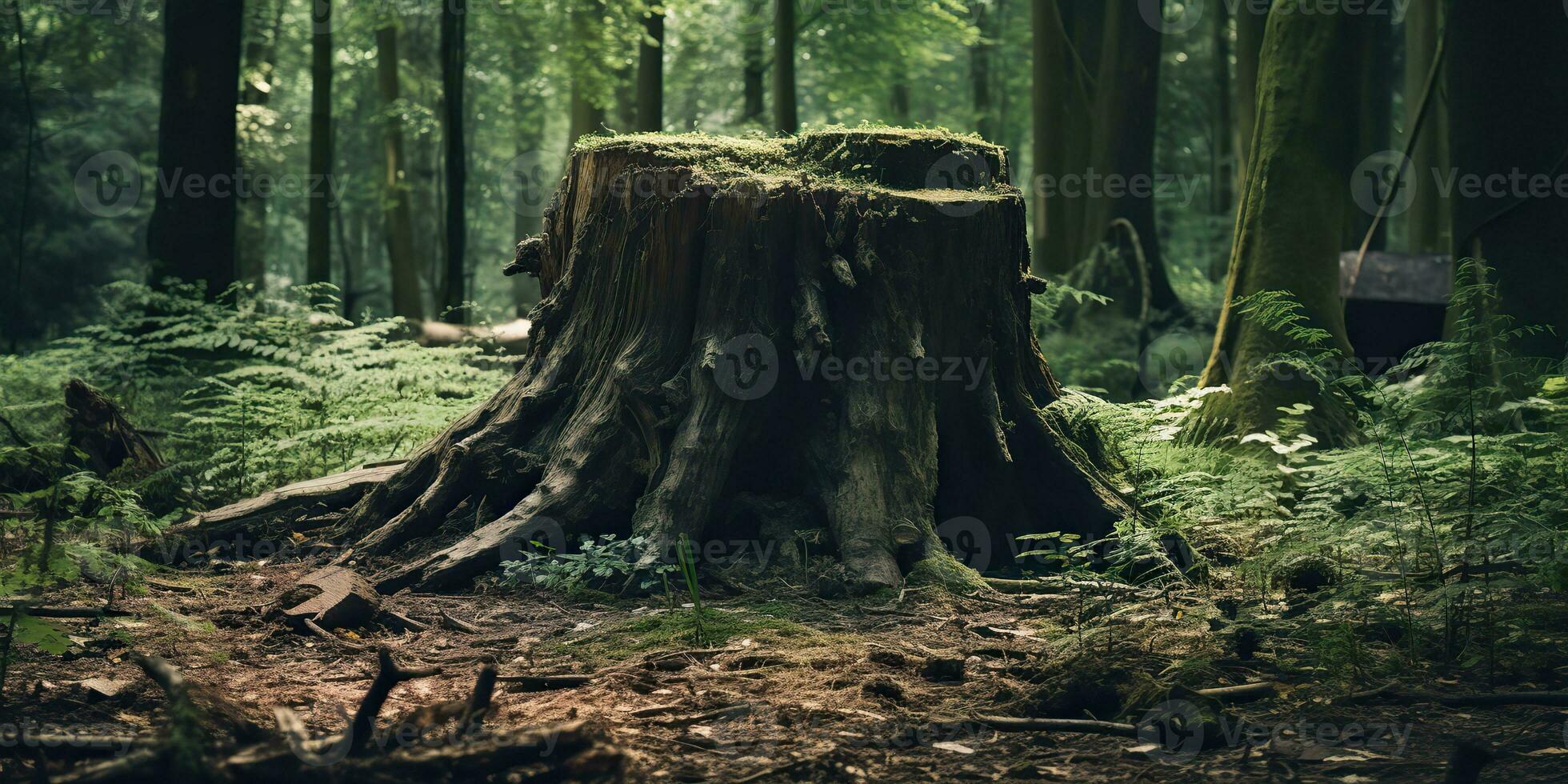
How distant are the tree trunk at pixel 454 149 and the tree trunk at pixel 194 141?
11.9ft

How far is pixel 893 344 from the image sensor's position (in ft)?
20.4

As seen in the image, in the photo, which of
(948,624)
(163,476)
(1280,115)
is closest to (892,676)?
(948,624)

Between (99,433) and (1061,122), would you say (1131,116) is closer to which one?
(1061,122)

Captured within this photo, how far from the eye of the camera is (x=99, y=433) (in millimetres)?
7730

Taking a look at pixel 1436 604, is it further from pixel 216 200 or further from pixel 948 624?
pixel 216 200

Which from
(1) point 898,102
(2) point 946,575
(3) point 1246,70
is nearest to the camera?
(2) point 946,575

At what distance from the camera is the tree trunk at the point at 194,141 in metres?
11.2

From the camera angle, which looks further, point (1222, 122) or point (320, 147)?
point (1222, 122)

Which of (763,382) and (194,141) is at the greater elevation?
(194,141)

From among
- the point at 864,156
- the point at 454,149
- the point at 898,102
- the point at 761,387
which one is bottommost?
the point at 761,387

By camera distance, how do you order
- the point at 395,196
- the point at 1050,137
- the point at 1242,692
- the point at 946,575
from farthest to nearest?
the point at 395,196
the point at 1050,137
the point at 946,575
the point at 1242,692

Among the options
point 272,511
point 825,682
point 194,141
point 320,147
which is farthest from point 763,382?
point 320,147

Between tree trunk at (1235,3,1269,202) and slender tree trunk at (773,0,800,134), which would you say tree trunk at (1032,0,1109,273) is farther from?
slender tree trunk at (773,0,800,134)

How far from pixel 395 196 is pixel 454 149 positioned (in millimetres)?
9468
